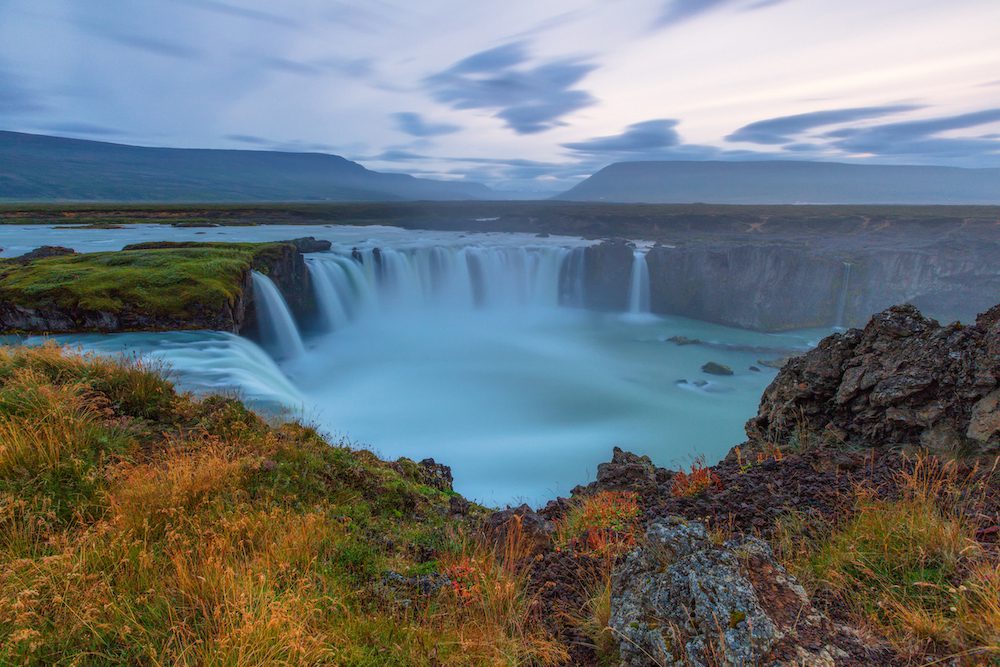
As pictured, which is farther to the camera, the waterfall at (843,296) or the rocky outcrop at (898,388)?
the waterfall at (843,296)

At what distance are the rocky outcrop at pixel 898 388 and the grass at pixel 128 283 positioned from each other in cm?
1922

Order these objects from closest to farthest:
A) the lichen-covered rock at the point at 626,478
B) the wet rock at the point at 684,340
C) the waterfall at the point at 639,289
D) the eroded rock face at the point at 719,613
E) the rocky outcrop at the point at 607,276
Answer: the eroded rock face at the point at 719,613 → the lichen-covered rock at the point at 626,478 → the wet rock at the point at 684,340 → the waterfall at the point at 639,289 → the rocky outcrop at the point at 607,276

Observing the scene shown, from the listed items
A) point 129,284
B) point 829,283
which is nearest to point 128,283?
point 129,284

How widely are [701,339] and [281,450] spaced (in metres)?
34.3

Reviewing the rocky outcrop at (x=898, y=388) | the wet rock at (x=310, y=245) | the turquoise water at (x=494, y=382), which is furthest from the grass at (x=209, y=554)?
the wet rock at (x=310, y=245)

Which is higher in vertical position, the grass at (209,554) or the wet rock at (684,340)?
the grass at (209,554)

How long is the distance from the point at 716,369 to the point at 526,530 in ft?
84.0

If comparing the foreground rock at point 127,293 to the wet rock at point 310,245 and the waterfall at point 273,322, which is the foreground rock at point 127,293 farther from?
the wet rock at point 310,245

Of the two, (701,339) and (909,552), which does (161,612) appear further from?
(701,339)

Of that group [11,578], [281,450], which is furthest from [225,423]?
[11,578]

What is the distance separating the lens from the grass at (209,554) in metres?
2.75

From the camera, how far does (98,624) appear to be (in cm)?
273

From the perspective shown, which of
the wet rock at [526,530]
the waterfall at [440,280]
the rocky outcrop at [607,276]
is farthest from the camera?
the rocky outcrop at [607,276]

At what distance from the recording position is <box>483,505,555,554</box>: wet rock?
15.5ft
